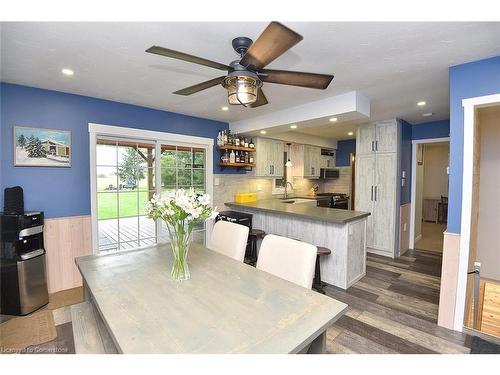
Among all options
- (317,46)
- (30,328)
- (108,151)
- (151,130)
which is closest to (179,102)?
(151,130)

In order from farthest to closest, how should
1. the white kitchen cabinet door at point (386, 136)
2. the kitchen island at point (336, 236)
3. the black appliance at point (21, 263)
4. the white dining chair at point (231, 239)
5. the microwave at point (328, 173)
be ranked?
1. the microwave at point (328, 173)
2. the white kitchen cabinet door at point (386, 136)
3. the kitchen island at point (336, 236)
4. the black appliance at point (21, 263)
5. the white dining chair at point (231, 239)

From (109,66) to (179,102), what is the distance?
1.14 meters

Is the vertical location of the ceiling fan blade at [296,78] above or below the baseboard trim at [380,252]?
above

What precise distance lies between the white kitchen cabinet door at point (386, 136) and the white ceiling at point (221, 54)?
A: 1.11 metres

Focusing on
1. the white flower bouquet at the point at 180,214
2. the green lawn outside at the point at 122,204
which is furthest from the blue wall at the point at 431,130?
the green lawn outside at the point at 122,204

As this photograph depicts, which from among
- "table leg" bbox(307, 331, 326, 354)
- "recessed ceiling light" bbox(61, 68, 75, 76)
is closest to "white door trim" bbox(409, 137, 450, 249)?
"table leg" bbox(307, 331, 326, 354)

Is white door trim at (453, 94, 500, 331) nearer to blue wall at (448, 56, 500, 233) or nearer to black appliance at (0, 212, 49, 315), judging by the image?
blue wall at (448, 56, 500, 233)

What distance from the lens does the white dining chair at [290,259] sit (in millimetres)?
1527

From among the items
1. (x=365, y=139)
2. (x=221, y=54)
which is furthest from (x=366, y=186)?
(x=221, y=54)

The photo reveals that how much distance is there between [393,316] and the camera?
92.5 inches

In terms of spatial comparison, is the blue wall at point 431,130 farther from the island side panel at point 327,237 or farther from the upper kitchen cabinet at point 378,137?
the island side panel at point 327,237

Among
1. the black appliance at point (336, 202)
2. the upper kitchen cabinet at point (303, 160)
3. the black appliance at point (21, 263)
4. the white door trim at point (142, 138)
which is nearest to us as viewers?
the black appliance at point (21, 263)

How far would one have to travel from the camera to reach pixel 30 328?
2.13 metres

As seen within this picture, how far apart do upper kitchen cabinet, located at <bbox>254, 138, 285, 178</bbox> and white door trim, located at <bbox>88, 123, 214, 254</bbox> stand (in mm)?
951
